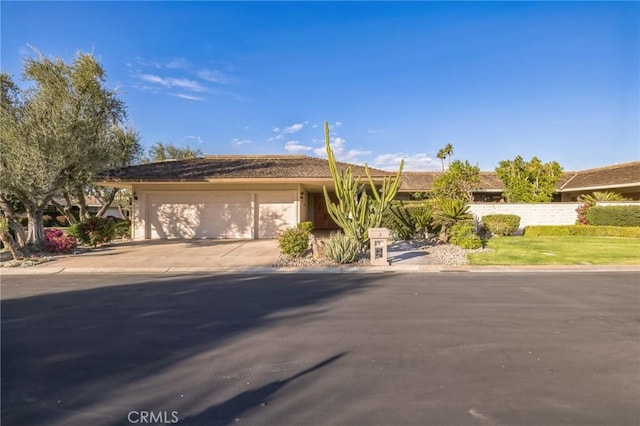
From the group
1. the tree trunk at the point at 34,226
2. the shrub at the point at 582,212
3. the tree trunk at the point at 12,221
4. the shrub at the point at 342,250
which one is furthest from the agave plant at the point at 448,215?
the tree trunk at the point at 12,221

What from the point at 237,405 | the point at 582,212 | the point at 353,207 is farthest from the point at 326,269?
the point at 582,212

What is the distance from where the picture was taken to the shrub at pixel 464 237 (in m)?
15.2

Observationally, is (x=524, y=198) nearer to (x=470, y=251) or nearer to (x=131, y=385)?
(x=470, y=251)

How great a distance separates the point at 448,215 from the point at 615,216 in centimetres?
1232

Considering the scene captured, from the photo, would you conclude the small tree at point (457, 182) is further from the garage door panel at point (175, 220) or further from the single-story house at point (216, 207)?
the garage door panel at point (175, 220)

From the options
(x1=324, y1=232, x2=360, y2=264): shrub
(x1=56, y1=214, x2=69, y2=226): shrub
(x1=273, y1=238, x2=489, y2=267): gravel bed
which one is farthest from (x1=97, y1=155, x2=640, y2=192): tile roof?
(x1=56, y1=214, x2=69, y2=226): shrub

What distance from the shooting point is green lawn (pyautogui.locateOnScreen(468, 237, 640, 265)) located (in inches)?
486

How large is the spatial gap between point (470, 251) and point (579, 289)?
6.21 meters

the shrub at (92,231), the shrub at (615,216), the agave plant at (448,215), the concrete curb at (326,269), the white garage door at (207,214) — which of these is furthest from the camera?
the shrub at (615,216)

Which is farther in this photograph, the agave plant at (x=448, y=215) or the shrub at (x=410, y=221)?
the shrub at (x=410, y=221)

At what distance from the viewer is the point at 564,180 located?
36.2 metres

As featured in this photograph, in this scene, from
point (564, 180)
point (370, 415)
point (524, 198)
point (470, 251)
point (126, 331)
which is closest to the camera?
point (370, 415)

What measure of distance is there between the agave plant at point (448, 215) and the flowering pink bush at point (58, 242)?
15.5 metres

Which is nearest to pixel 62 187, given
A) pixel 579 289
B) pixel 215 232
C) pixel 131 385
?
pixel 215 232
